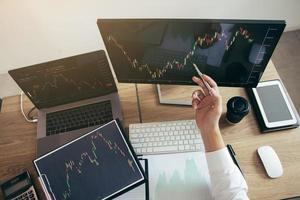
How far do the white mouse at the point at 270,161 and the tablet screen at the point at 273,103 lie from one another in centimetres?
11

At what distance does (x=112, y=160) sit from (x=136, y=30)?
1.31 feet

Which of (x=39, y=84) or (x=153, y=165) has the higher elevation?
(x=39, y=84)

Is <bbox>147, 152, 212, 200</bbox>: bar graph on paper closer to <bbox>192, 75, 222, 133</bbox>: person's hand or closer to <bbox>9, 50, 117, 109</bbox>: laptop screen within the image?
<bbox>192, 75, 222, 133</bbox>: person's hand

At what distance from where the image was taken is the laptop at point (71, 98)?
93cm

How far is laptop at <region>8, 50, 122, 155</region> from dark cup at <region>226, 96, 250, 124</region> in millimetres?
393

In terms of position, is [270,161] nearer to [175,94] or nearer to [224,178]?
[224,178]

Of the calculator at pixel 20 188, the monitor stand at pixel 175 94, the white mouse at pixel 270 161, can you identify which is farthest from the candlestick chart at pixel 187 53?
the calculator at pixel 20 188

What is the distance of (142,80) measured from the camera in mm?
1010

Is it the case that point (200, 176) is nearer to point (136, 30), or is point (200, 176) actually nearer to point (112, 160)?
point (112, 160)

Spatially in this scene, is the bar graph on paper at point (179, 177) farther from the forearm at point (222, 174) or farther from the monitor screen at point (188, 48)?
the monitor screen at point (188, 48)

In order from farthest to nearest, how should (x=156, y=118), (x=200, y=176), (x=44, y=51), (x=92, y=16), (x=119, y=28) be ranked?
(x=44, y=51)
(x=92, y=16)
(x=156, y=118)
(x=200, y=176)
(x=119, y=28)

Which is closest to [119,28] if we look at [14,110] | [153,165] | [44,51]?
[153,165]

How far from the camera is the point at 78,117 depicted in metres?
1.06

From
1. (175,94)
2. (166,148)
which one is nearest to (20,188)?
(166,148)
